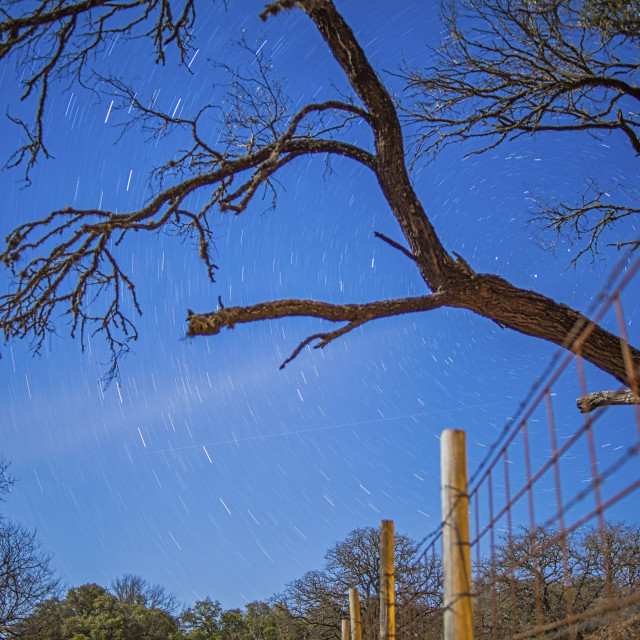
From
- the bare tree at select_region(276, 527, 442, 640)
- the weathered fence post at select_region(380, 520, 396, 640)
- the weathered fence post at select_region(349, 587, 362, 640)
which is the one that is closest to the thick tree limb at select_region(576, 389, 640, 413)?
the weathered fence post at select_region(380, 520, 396, 640)

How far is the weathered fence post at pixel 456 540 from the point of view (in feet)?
7.18

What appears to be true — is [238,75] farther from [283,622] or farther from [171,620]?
[171,620]

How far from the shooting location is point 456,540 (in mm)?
2264

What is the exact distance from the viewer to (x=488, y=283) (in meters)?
4.42

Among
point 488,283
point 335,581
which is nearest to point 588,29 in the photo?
point 488,283

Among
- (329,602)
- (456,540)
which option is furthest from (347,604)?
(456,540)

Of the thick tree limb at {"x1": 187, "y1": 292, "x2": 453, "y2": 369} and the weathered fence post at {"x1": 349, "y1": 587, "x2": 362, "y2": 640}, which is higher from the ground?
the thick tree limb at {"x1": 187, "y1": 292, "x2": 453, "y2": 369}

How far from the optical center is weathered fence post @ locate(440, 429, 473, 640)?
219 cm

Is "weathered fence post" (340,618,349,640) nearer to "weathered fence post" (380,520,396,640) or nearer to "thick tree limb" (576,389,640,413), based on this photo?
"weathered fence post" (380,520,396,640)

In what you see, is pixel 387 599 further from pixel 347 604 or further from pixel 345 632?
pixel 347 604

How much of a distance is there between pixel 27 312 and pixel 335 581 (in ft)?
55.9

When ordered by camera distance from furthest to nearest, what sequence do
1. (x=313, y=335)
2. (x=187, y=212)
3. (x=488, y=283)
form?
1. (x=187, y=212)
2. (x=488, y=283)
3. (x=313, y=335)

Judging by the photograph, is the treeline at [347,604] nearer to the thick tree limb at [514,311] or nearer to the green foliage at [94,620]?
the green foliage at [94,620]

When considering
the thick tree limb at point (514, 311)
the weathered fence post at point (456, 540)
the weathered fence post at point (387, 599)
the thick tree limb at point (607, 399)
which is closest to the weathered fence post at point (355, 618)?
the weathered fence post at point (387, 599)
